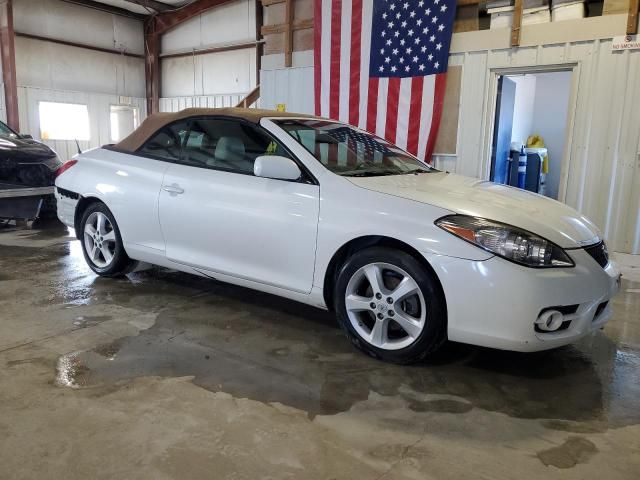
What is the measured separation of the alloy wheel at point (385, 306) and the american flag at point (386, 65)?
13.5 ft

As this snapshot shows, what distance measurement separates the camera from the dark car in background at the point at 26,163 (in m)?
6.41

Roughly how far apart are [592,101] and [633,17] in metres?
0.84

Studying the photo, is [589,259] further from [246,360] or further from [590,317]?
[246,360]

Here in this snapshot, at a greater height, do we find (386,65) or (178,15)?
(178,15)

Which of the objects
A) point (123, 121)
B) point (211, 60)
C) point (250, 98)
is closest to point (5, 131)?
point (250, 98)

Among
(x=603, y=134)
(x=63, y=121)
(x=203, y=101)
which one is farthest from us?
(x=203, y=101)

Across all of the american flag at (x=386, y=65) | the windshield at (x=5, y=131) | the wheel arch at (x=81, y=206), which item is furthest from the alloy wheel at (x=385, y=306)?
the windshield at (x=5, y=131)

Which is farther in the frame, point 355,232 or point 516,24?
point 516,24

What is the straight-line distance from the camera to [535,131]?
10.7 meters

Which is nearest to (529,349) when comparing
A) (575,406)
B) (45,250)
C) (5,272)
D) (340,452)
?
(575,406)

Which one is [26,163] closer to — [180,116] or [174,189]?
[180,116]

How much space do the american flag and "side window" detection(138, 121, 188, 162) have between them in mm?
3632

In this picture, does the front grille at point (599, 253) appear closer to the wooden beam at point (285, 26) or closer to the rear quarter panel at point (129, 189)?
the rear quarter panel at point (129, 189)

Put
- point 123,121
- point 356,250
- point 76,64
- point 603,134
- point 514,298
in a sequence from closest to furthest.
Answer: point 514,298 < point 356,250 < point 603,134 < point 76,64 < point 123,121
